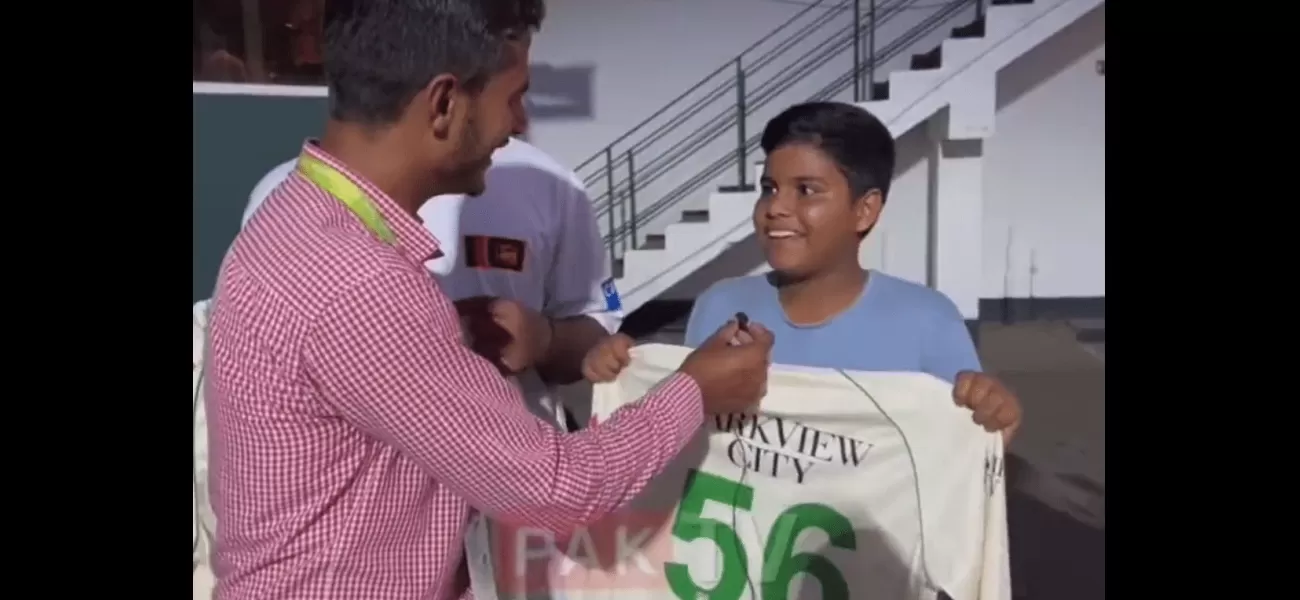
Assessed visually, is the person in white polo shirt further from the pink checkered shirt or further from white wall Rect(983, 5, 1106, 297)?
white wall Rect(983, 5, 1106, 297)

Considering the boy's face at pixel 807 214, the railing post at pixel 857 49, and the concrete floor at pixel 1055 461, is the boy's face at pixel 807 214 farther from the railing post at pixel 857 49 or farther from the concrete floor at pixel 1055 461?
the railing post at pixel 857 49

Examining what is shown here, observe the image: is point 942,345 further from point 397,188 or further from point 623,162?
point 623,162

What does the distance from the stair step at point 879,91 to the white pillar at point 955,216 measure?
30 centimetres

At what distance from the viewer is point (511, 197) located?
5.11ft

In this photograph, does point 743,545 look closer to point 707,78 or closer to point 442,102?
point 442,102

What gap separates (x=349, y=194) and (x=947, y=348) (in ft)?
2.72

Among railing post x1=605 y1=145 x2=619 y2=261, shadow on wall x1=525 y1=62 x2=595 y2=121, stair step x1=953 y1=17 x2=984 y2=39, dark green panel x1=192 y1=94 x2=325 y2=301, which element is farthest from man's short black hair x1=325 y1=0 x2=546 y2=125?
stair step x1=953 y1=17 x2=984 y2=39

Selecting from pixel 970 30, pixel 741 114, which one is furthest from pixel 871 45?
pixel 741 114

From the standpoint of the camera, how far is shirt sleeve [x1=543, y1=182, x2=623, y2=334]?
5.23 ft

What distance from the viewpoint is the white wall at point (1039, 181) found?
5379mm

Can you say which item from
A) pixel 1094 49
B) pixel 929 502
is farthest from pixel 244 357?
pixel 1094 49

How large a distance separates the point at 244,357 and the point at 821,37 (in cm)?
456

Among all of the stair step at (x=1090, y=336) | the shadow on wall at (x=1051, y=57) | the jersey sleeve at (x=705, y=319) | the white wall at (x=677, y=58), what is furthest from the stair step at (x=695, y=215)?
the jersey sleeve at (x=705, y=319)

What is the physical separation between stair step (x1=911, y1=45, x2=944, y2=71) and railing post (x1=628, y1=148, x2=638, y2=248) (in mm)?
1623
